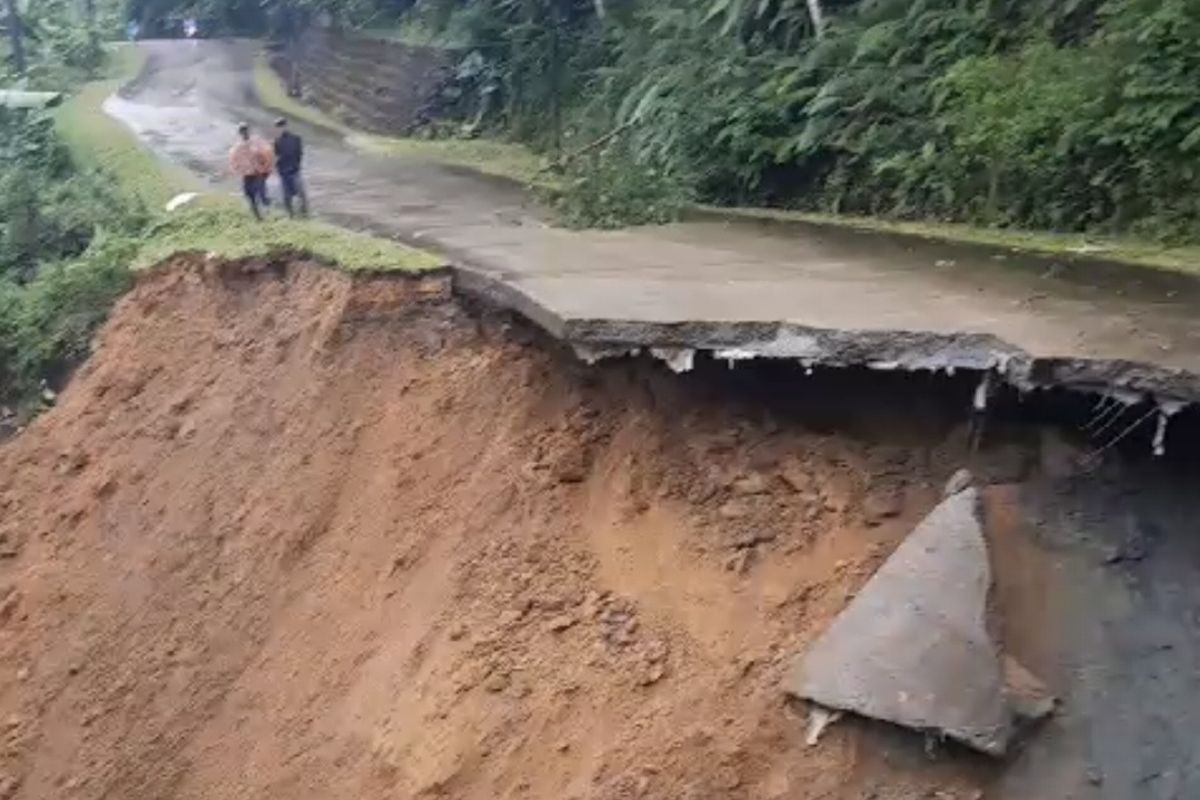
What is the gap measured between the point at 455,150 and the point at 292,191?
20.4 ft

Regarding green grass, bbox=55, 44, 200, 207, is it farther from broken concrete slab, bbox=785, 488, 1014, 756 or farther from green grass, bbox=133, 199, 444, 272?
broken concrete slab, bbox=785, 488, 1014, 756

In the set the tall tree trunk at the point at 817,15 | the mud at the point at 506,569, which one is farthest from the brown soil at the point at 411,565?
the tall tree trunk at the point at 817,15

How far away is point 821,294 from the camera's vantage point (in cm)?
840

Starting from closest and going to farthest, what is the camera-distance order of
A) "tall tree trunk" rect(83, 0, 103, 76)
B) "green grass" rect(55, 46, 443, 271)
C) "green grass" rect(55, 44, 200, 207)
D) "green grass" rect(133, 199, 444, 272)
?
"green grass" rect(133, 199, 444, 272)
"green grass" rect(55, 46, 443, 271)
"green grass" rect(55, 44, 200, 207)
"tall tree trunk" rect(83, 0, 103, 76)

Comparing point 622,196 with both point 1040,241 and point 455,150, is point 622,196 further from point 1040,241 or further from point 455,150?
point 455,150

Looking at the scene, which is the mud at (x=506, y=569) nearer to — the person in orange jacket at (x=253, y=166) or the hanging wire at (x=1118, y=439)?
the hanging wire at (x=1118, y=439)

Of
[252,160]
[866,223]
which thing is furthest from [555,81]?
[866,223]

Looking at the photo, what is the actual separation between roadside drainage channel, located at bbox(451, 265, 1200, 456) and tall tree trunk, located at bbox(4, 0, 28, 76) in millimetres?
27243

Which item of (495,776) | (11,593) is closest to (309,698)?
(495,776)

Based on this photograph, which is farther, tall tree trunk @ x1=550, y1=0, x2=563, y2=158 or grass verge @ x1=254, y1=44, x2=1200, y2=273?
tall tree trunk @ x1=550, y1=0, x2=563, y2=158

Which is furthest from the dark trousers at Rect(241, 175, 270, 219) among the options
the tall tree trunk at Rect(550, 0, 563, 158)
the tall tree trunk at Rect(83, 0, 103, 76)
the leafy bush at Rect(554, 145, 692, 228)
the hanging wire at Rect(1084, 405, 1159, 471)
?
the tall tree trunk at Rect(83, 0, 103, 76)

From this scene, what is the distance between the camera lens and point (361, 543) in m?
9.11

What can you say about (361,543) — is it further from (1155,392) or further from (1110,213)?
(1110,213)

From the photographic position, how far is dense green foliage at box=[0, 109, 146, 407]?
13.5 metres
